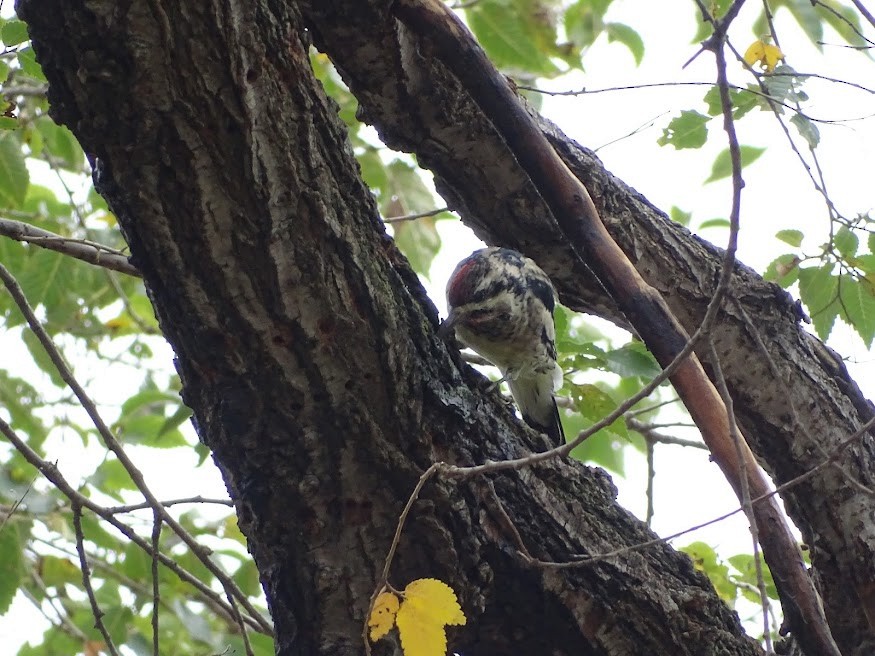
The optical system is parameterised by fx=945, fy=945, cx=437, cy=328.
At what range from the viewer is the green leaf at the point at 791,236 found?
2.51 meters

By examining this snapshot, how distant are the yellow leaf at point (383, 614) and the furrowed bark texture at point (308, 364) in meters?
0.22

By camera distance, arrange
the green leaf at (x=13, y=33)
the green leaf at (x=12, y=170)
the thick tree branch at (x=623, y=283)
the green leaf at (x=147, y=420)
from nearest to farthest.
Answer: the thick tree branch at (x=623, y=283)
the green leaf at (x=13, y=33)
the green leaf at (x=12, y=170)
the green leaf at (x=147, y=420)

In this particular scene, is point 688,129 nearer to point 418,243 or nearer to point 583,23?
point 583,23

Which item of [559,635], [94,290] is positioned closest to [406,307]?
[559,635]

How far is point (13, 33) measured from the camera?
219cm

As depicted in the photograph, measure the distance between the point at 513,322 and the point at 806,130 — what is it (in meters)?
1.38

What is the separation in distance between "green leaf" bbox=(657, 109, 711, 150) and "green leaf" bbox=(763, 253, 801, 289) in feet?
1.30

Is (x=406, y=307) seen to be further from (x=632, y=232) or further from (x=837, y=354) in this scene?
(x=837, y=354)

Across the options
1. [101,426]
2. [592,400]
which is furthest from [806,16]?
[101,426]

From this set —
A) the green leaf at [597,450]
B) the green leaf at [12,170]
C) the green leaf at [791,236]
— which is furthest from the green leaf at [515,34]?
the green leaf at [12,170]

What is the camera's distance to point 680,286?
8.02ft

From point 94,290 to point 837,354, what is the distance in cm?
311

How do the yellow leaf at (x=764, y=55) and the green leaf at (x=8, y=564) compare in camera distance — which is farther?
the green leaf at (x=8, y=564)

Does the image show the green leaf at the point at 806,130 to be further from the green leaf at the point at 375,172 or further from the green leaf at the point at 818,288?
the green leaf at the point at 375,172
